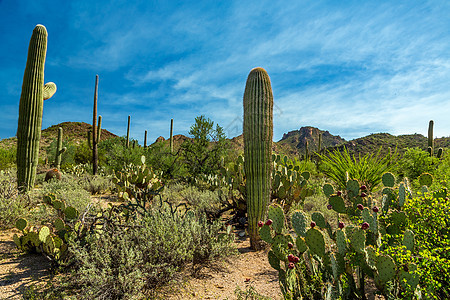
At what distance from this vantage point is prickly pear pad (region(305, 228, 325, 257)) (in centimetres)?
243

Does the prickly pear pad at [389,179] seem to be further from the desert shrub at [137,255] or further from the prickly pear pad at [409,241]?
the desert shrub at [137,255]

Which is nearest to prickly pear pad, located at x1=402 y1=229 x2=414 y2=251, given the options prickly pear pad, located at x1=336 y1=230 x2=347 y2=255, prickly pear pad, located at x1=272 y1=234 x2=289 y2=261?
prickly pear pad, located at x1=336 y1=230 x2=347 y2=255

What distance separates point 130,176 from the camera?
7.27 meters

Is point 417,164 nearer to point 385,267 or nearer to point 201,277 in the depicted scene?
point 385,267

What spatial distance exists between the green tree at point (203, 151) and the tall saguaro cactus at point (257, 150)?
16.1 ft

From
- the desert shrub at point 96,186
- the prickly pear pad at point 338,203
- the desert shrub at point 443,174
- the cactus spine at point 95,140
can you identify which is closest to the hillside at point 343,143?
the cactus spine at point 95,140

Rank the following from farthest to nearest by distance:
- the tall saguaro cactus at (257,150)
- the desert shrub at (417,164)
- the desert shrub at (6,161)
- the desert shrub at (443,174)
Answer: the desert shrub at (6,161) < the desert shrub at (417,164) < the tall saguaro cactus at (257,150) < the desert shrub at (443,174)

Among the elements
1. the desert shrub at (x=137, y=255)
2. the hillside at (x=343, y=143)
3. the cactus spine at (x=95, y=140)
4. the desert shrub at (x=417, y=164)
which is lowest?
the desert shrub at (x=137, y=255)

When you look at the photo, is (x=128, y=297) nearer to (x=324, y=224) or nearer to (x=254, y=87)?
(x=324, y=224)

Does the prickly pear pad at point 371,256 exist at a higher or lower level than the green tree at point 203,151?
lower

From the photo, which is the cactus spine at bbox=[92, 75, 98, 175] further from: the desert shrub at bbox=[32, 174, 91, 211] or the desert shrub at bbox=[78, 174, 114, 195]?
the desert shrub at bbox=[32, 174, 91, 211]

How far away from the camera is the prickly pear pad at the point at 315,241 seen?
2428mm

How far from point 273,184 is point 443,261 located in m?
3.64

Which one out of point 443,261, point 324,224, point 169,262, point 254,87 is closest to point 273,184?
point 254,87
